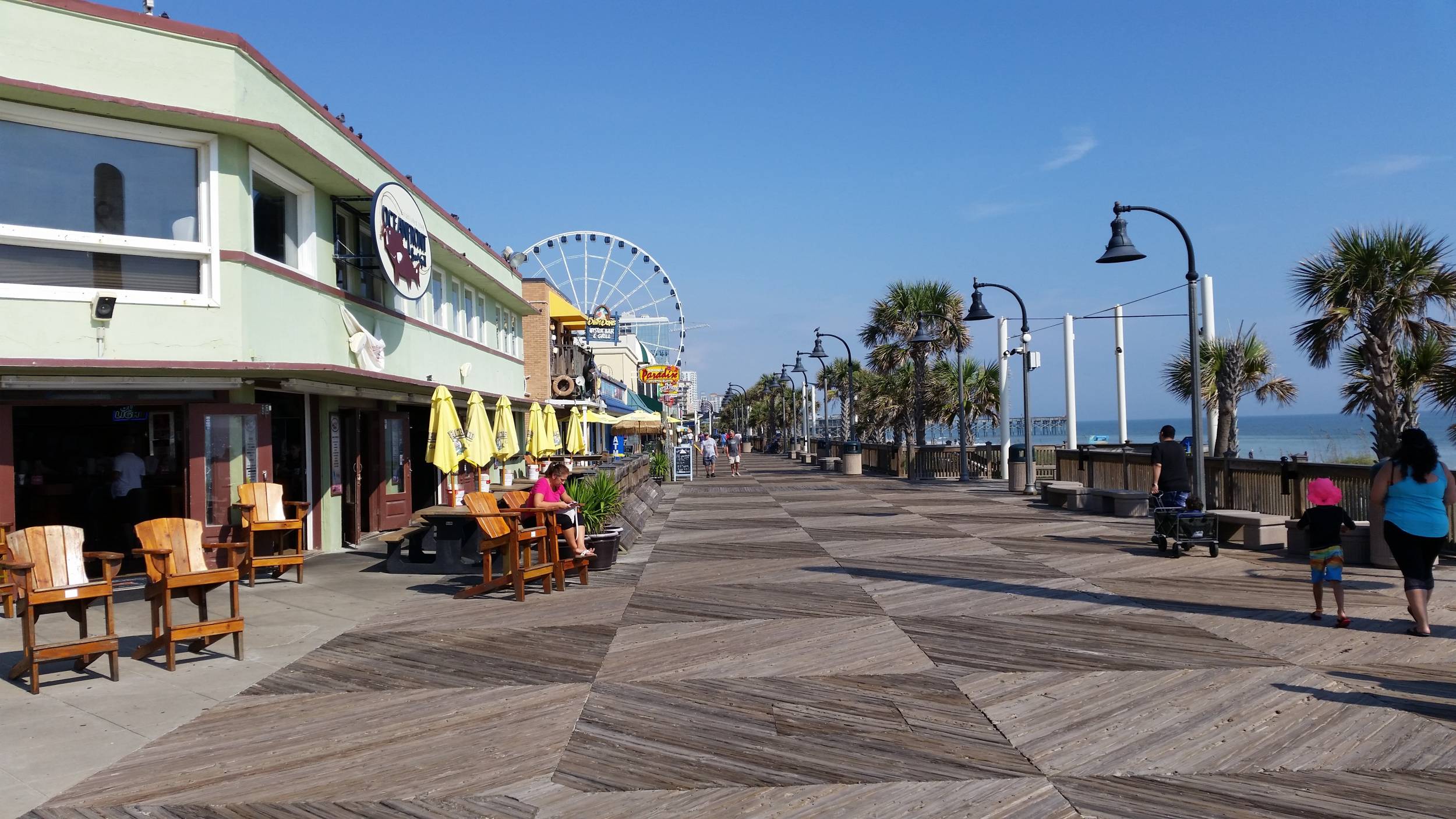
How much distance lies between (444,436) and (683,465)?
23.4 metres

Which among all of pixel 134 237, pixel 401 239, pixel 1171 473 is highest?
pixel 401 239

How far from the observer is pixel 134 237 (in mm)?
11453

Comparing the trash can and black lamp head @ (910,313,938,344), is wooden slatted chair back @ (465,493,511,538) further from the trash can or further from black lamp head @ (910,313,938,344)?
black lamp head @ (910,313,938,344)

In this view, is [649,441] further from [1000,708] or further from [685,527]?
[1000,708]

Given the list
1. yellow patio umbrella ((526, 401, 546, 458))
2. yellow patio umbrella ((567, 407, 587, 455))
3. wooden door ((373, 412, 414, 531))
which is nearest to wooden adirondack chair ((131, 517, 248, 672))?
wooden door ((373, 412, 414, 531))

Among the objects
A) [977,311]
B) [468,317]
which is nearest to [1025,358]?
[977,311]

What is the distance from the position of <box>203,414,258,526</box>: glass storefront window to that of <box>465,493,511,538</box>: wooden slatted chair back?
9.19 feet

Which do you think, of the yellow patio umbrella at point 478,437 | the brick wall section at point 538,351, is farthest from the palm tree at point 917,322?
the yellow patio umbrella at point 478,437

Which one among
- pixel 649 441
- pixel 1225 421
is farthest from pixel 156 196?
pixel 649 441

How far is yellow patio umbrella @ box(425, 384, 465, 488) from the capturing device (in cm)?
1397

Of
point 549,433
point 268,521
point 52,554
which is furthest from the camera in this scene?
point 549,433

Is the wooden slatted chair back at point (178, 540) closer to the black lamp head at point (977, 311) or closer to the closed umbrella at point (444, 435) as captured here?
the closed umbrella at point (444, 435)

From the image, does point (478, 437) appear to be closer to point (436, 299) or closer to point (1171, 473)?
point (436, 299)

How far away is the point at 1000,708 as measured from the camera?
6340mm
